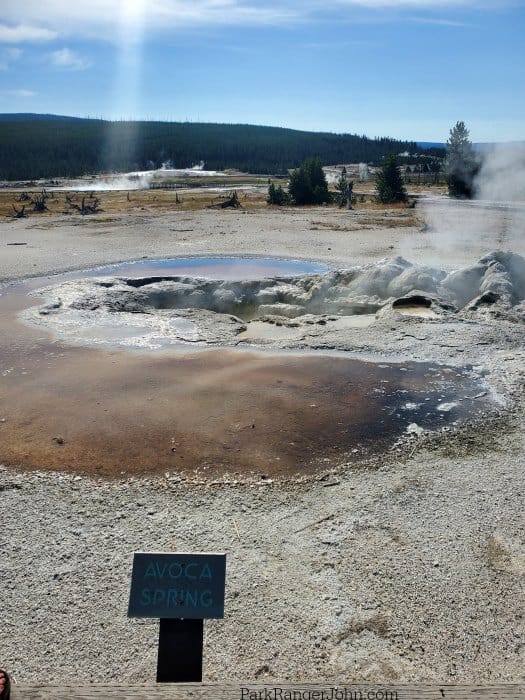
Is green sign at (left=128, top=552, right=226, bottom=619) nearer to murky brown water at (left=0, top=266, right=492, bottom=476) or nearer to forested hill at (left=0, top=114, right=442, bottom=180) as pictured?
murky brown water at (left=0, top=266, right=492, bottom=476)

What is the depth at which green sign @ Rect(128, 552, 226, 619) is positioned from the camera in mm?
3355

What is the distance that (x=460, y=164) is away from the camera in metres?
41.5

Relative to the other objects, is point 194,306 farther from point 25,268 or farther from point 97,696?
point 97,696

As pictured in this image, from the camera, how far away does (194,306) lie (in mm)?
16516

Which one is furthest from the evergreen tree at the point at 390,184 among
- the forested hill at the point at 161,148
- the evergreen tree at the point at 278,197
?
the forested hill at the point at 161,148

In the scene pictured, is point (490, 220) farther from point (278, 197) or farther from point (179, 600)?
point (179, 600)

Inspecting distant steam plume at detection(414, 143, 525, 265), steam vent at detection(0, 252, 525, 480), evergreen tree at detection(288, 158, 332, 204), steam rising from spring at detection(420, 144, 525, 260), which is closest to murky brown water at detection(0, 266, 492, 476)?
steam vent at detection(0, 252, 525, 480)

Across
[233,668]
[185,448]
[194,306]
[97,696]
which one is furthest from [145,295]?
[97,696]

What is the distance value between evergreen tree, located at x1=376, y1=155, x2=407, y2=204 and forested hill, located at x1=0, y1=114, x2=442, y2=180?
58.2 metres

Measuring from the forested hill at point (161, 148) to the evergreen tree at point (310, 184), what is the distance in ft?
177

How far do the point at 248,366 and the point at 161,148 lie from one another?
375 ft

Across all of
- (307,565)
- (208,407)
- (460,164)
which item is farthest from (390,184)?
(307,565)

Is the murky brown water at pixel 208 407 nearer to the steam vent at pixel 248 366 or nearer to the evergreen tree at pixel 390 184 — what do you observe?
the steam vent at pixel 248 366

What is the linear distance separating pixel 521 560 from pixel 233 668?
315cm
